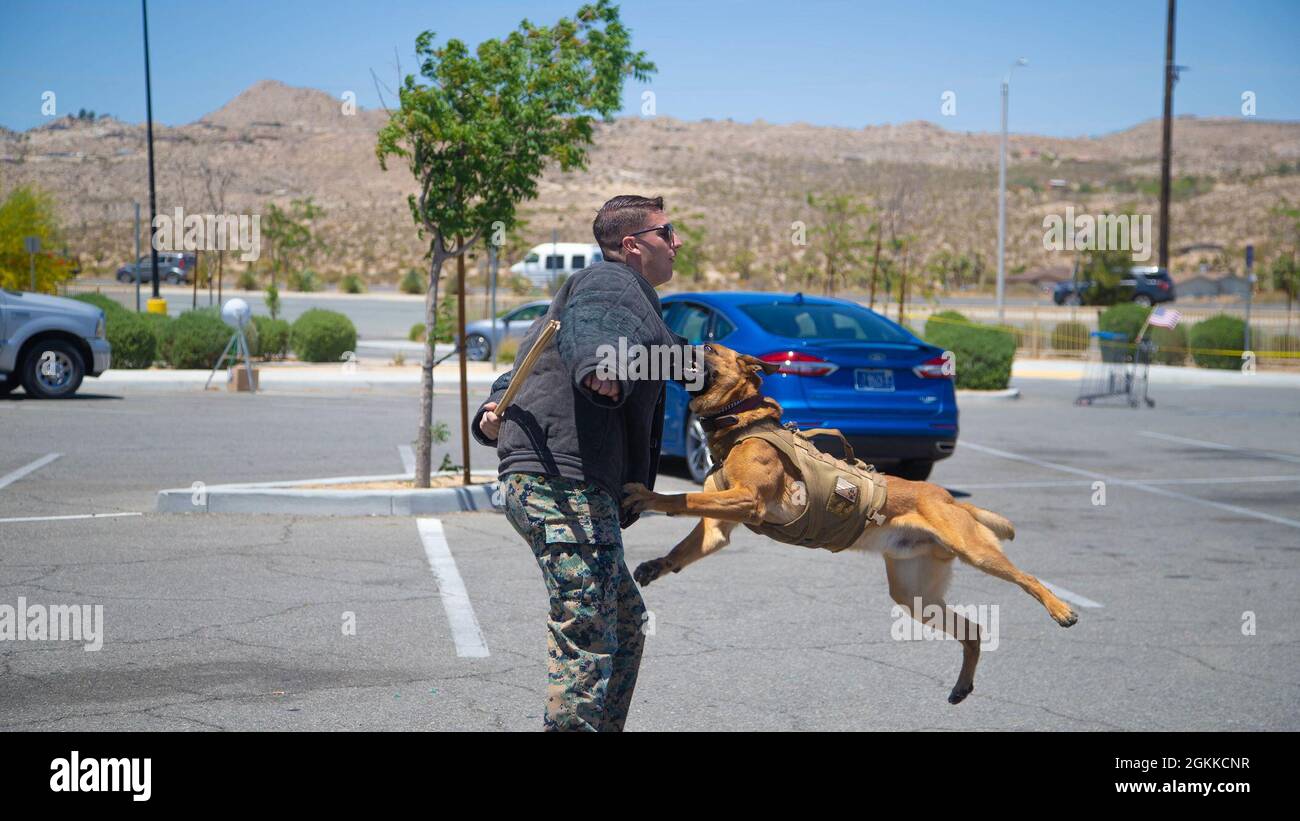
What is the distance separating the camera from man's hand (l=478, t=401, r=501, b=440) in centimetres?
391

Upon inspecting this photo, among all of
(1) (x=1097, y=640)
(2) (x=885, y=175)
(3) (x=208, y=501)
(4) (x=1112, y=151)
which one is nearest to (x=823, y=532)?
(1) (x=1097, y=640)

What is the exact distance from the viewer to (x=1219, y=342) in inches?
1216

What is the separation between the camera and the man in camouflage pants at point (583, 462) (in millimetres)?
3754

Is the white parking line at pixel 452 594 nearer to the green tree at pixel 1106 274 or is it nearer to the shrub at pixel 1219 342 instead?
the shrub at pixel 1219 342

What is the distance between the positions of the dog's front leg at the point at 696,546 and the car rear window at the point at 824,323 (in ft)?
21.3

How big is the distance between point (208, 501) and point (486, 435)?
649 cm

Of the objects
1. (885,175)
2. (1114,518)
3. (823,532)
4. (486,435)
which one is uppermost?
(885,175)

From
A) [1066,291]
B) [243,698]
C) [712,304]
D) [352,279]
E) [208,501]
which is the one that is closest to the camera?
[243,698]

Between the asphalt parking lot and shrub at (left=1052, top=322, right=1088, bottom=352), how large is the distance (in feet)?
70.7

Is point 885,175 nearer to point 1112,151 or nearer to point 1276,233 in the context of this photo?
point 1276,233

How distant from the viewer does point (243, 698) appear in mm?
5496

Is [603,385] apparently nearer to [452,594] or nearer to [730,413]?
[730,413]

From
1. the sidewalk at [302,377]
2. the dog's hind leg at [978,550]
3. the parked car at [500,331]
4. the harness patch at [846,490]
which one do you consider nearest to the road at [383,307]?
the parked car at [500,331]
